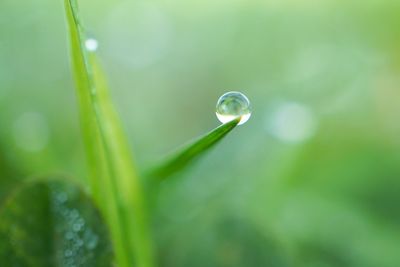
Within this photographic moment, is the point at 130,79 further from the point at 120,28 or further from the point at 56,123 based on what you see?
the point at 56,123

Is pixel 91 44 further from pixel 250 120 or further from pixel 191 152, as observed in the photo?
pixel 250 120

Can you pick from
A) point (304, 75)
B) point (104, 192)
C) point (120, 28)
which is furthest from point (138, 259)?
point (120, 28)

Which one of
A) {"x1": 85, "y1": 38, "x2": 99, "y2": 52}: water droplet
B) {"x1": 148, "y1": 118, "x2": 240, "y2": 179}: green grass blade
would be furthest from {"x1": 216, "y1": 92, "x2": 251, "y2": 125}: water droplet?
{"x1": 85, "y1": 38, "x2": 99, "y2": 52}: water droplet

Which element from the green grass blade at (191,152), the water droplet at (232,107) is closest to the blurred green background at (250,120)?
the green grass blade at (191,152)

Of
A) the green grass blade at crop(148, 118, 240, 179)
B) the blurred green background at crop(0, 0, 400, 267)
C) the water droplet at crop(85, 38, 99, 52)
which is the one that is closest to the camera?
the green grass blade at crop(148, 118, 240, 179)

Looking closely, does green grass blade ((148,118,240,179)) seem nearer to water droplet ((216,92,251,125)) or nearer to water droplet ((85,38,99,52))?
water droplet ((216,92,251,125))

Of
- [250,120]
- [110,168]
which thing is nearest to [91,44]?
[110,168]

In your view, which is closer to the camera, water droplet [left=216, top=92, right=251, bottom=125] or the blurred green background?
water droplet [left=216, top=92, right=251, bottom=125]
